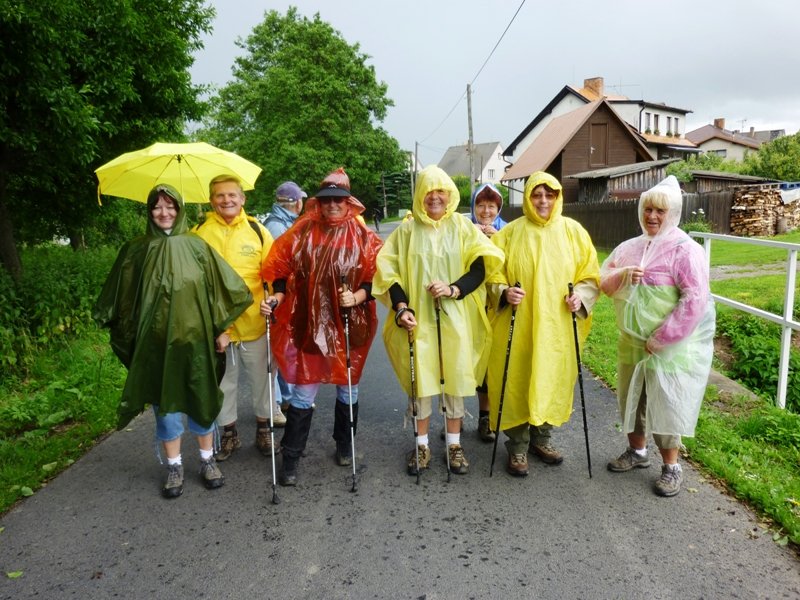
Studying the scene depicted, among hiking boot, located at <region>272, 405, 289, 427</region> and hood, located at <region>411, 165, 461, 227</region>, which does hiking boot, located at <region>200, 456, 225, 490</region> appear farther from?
hood, located at <region>411, 165, 461, 227</region>

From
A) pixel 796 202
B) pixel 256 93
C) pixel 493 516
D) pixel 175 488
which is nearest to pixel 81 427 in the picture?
pixel 175 488

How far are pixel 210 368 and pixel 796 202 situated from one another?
22.4m

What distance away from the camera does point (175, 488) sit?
11.9 ft

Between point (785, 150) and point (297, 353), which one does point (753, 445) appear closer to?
point (297, 353)

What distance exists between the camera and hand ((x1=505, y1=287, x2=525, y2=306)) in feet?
11.9

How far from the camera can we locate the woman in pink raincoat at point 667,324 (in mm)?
3406

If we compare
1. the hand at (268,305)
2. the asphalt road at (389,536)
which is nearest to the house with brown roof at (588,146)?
the hand at (268,305)

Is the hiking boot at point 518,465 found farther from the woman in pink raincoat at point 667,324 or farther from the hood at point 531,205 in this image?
the hood at point 531,205

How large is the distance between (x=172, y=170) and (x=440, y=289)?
2.33 m

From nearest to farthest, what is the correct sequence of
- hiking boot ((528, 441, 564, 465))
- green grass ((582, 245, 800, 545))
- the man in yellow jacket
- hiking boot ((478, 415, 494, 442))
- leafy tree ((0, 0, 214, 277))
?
green grass ((582, 245, 800, 545)), hiking boot ((528, 441, 564, 465)), the man in yellow jacket, hiking boot ((478, 415, 494, 442)), leafy tree ((0, 0, 214, 277))

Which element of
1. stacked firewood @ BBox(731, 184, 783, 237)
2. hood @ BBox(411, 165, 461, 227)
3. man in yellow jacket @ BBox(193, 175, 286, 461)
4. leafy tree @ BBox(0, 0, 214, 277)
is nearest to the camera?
hood @ BBox(411, 165, 461, 227)

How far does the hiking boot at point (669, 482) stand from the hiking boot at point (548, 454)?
65 centimetres

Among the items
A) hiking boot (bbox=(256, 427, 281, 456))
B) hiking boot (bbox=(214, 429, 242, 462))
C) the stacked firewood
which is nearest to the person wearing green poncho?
hiking boot (bbox=(214, 429, 242, 462))

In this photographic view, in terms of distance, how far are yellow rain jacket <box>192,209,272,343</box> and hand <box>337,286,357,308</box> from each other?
0.73 metres
